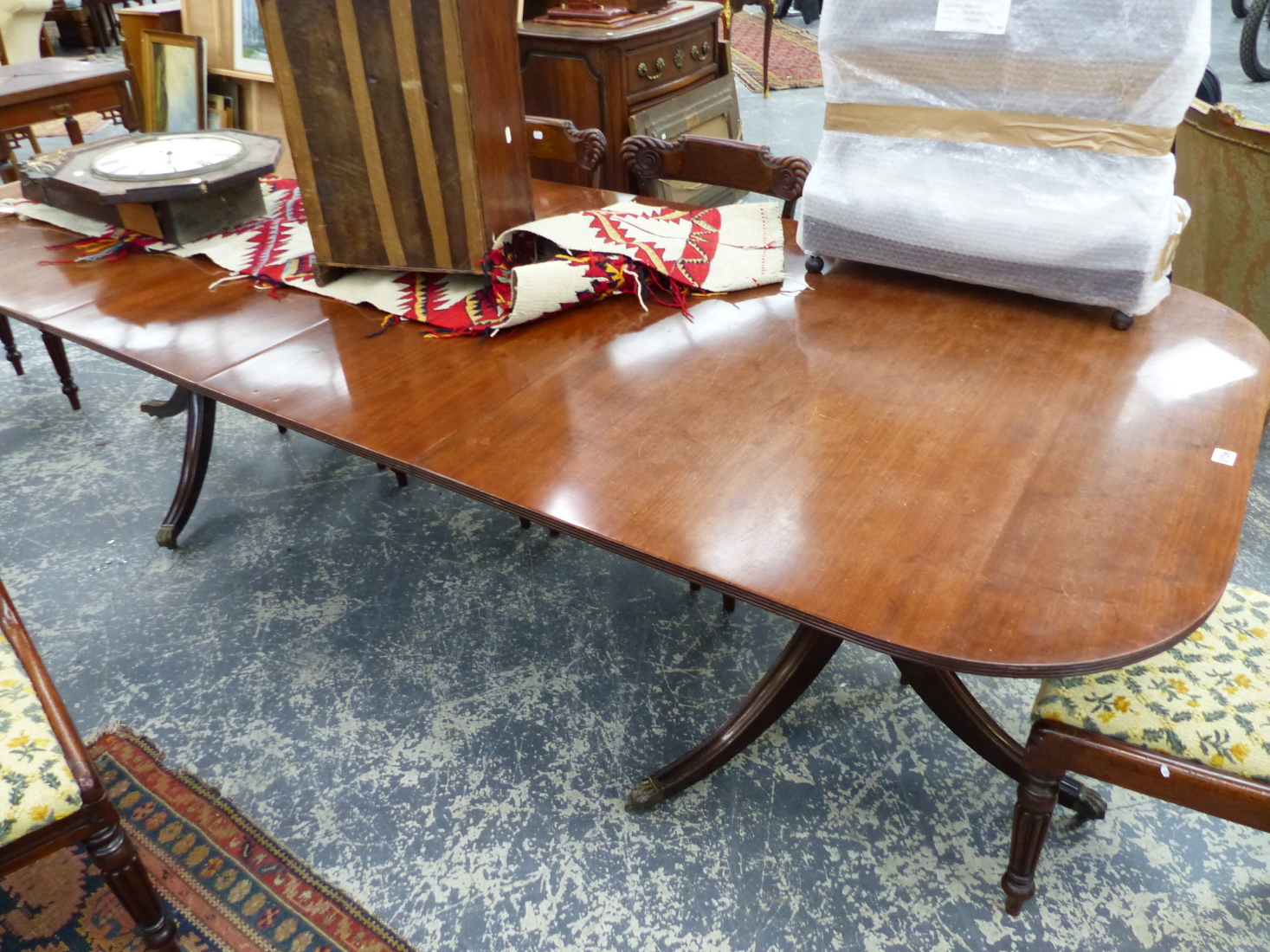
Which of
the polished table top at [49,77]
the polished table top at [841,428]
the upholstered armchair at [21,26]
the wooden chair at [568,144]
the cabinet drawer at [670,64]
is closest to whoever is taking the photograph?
the polished table top at [841,428]

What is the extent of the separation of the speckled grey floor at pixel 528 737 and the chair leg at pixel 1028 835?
66 millimetres

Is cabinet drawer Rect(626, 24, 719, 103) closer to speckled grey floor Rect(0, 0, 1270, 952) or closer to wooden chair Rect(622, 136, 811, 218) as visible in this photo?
wooden chair Rect(622, 136, 811, 218)

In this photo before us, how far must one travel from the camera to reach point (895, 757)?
5.00 ft

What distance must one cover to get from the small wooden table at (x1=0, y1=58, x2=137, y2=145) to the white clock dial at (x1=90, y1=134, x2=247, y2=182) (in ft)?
5.53

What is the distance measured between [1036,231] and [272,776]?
1.51 meters

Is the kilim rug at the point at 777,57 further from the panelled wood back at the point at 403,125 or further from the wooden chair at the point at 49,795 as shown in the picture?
the wooden chair at the point at 49,795

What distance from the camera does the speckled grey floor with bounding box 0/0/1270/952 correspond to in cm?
131

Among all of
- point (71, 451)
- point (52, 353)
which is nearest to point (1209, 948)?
point (71, 451)

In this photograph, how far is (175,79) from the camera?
9.50 feet

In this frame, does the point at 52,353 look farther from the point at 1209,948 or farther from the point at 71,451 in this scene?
the point at 1209,948

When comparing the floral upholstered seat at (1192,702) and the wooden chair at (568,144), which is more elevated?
the wooden chair at (568,144)

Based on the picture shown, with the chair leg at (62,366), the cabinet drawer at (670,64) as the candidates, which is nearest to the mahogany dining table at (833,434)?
the chair leg at (62,366)

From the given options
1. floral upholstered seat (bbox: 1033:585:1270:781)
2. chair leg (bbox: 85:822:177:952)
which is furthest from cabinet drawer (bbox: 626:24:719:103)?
chair leg (bbox: 85:822:177:952)

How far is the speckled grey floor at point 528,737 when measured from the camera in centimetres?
131
